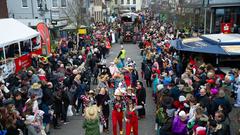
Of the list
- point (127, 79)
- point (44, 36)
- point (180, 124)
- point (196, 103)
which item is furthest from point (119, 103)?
point (44, 36)

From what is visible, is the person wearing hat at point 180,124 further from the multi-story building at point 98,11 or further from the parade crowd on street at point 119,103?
the multi-story building at point 98,11

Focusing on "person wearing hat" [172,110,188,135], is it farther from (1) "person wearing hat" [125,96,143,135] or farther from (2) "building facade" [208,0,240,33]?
(2) "building facade" [208,0,240,33]

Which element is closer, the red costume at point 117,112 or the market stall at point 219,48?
the red costume at point 117,112

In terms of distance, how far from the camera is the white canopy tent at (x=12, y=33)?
19.0 meters

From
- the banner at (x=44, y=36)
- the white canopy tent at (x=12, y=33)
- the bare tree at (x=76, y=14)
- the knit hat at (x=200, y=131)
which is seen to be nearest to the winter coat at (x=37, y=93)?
the knit hat at (x=200, y=131)

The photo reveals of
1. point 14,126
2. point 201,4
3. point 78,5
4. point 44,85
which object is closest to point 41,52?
point 78,5

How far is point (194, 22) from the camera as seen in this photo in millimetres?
36812

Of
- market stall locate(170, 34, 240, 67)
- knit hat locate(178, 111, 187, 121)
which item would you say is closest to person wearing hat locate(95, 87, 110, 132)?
knit hat locate(178, 111, 187, 121)

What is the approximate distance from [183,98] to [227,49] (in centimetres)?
569

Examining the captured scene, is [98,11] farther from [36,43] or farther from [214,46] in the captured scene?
[214,46]

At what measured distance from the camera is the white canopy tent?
19.0m

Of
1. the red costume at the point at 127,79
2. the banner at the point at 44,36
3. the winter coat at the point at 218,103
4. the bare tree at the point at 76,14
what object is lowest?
the red costume at the point at 127,79

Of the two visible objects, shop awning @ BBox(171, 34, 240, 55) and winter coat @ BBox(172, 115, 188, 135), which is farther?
shop awning @ BBox(171, 34, 240, 55)

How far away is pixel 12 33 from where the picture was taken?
2077cm
